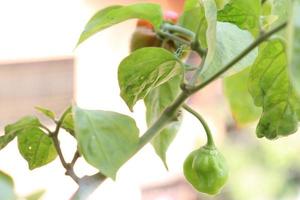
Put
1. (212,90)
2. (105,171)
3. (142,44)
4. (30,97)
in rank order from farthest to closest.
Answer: (212,90), (30,97), (142,44), (105,171)

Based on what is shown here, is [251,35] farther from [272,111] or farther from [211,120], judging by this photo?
[211,120]

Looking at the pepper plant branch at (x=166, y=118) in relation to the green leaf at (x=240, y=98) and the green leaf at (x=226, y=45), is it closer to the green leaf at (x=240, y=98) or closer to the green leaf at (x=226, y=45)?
the green leaf at (x=226, y=45)

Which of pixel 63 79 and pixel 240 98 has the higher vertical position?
pixel 240 98

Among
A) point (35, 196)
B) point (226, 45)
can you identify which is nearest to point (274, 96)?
point (226, 45)

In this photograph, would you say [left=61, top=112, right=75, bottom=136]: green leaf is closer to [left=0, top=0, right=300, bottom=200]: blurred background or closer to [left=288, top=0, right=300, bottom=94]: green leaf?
[left=288, top=0, right=300, bottom=94]: green leaf

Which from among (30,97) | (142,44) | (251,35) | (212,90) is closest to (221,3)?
(251,35)

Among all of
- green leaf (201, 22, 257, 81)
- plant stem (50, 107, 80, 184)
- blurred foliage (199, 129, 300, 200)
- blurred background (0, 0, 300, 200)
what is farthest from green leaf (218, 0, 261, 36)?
blurred foliage (199, 129, 300, 200)

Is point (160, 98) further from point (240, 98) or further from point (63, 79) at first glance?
point (63, 79)

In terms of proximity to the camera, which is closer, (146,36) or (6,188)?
(6,188)
